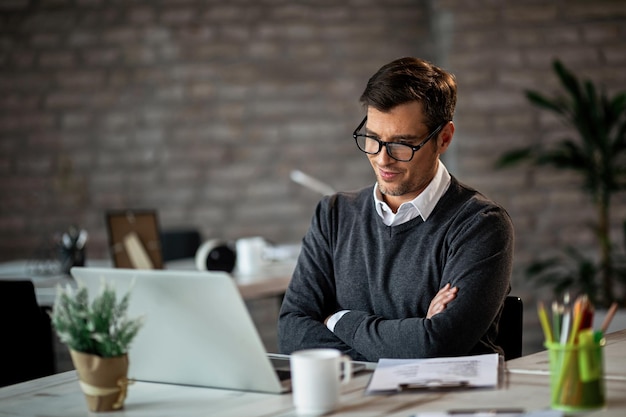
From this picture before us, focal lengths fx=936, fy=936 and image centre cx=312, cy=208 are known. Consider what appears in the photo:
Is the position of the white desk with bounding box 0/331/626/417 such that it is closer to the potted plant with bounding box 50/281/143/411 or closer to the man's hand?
the potted plant with bounding box 50/281/143/411

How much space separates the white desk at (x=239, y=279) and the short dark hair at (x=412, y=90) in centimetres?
132

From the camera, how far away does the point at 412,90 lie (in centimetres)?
211

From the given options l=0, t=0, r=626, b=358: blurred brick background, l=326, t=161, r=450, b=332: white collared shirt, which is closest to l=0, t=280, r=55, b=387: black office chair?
l=326, t=161, r=450, b=332: white collared shirt

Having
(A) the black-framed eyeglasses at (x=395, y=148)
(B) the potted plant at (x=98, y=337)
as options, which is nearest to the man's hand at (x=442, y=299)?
(A) the black-framed eyeglasses at (x=395, y=148)

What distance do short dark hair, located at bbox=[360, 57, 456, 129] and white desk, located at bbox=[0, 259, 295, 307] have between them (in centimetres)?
132

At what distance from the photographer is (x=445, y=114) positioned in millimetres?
2148

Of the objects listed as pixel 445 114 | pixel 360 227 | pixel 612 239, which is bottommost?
pixel 612 239

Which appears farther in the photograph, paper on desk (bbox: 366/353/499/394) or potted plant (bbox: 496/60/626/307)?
potted plant (bbox: 496/60/626/307)

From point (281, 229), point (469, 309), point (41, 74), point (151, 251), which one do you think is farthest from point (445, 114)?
point (41, 74)

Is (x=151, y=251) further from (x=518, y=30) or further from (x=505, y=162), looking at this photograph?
(x=518, y=30)

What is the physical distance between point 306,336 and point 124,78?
368cm

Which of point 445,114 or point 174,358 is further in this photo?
point 445,114

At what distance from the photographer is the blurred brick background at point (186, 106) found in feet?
17.7

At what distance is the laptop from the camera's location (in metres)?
1.52
